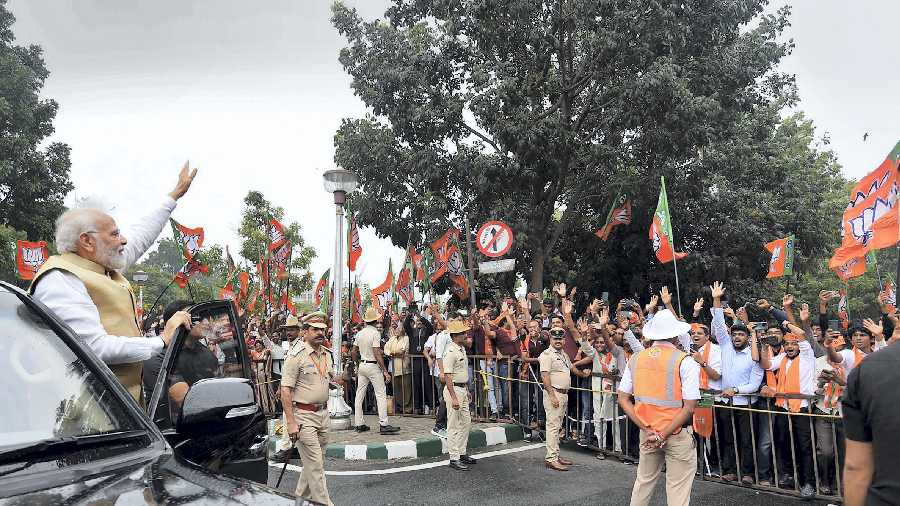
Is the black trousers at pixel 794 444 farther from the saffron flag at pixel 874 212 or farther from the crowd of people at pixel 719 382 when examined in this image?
the saffron flag at pixel 874 212

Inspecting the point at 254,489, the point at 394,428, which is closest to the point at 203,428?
the point at 254,489

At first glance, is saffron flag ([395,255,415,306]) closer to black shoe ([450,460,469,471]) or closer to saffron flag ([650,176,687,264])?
saffron flag ([650,176,687,264])

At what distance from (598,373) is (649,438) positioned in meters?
3.92

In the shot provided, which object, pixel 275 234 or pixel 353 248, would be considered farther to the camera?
pixel 275 234

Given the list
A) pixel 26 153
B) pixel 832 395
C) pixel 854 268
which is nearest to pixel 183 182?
pixel 832 395

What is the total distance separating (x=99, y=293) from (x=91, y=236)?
26 cm

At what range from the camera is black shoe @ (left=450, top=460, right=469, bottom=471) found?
7941 mm

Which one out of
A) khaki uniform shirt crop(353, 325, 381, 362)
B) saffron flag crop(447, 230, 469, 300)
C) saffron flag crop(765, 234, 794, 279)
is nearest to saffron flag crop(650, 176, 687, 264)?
saffron flag crop(765, 234, 794, 279)

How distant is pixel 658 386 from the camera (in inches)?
208

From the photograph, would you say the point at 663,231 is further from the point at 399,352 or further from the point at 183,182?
the point at 183,182

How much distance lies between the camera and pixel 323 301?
1669 centimetres

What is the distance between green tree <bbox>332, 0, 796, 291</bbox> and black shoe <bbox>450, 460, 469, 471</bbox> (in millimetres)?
9281

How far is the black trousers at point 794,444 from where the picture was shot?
7109 millimetres

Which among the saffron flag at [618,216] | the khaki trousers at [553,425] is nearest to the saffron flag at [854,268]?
the khaki trousers at [553,425]
